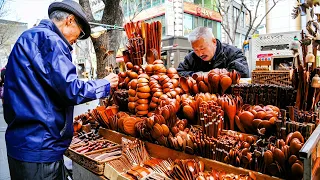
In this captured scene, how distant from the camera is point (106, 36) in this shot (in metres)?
5.48

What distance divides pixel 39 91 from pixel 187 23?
16045 millimetres

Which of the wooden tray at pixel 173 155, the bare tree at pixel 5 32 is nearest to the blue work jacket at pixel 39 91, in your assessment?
the wooden tray at pixel 173 155

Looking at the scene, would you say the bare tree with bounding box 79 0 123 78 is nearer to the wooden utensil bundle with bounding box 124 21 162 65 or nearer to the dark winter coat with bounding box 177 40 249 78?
the dark winter coat with bounding box 177 40 249 78

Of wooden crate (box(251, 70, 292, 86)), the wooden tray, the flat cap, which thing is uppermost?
the flat cap

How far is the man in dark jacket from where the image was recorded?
272 centimetres

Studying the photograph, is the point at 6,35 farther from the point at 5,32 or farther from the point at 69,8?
the point at 69,8

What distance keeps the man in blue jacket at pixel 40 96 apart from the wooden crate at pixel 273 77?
4.02 feet

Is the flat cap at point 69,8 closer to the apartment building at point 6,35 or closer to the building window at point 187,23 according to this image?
the building window at point 187,23

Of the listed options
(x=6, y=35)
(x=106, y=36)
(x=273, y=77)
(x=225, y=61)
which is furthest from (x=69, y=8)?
(x=6, y=35)

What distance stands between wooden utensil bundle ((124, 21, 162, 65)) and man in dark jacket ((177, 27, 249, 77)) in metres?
0.55

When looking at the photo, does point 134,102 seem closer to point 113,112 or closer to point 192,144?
point 113,112

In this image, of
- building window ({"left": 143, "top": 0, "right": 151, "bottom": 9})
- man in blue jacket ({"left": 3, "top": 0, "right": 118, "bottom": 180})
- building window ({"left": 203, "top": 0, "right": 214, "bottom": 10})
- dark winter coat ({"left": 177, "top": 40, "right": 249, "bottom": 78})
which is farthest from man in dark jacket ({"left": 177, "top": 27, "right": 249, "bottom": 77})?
building window ({"left": 203, "top": 0, "right": 214, "bottom": 10})

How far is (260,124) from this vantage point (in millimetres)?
1479

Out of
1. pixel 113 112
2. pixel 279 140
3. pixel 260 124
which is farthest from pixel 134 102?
pixel 279 140
